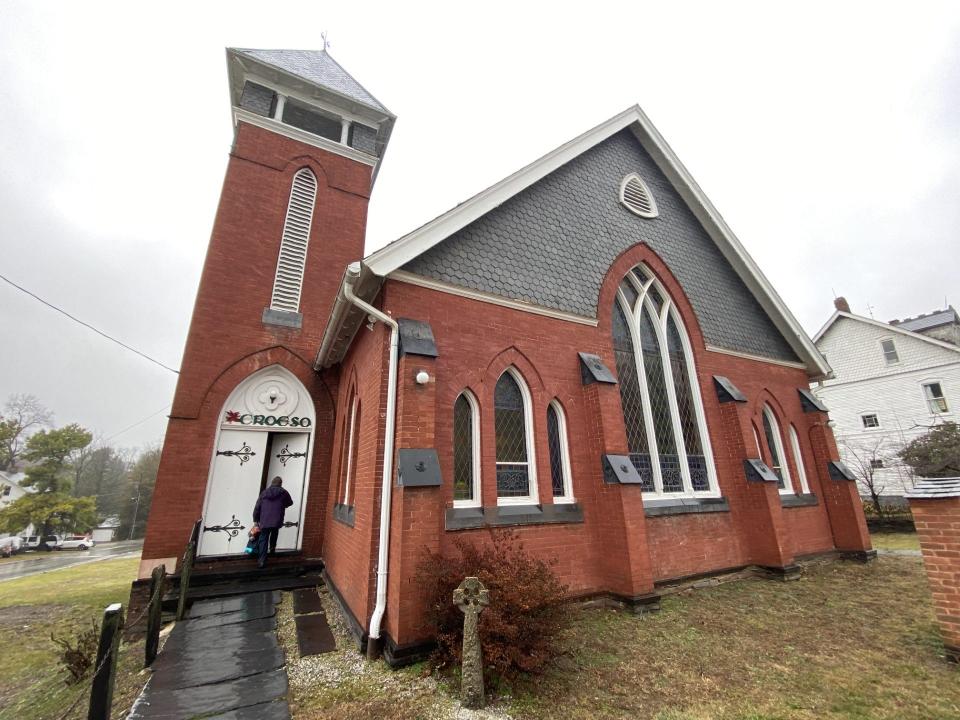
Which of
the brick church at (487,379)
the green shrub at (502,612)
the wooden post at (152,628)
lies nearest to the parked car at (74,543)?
the brick church at (487,379)

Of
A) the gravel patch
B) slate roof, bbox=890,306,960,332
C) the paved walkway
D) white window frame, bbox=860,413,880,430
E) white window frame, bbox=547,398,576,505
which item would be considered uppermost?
slate roof, bbox=890,306,960,332

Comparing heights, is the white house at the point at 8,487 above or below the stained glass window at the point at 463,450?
above

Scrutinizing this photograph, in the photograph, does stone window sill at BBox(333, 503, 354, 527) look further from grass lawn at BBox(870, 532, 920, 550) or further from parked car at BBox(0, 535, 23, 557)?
parked car at BBox(0, 535, 23, 557)

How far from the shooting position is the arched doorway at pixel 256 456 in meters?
8.41

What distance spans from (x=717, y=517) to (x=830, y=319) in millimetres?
22977

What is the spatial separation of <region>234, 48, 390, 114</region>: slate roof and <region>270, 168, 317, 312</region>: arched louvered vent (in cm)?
283

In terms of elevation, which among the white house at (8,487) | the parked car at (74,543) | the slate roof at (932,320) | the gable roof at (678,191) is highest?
the slate roof at (932,320)

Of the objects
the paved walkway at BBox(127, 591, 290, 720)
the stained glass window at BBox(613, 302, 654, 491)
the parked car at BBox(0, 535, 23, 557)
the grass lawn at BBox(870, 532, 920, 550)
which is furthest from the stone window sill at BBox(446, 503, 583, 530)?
the parked car at BBox(0, 535, 23, 557)

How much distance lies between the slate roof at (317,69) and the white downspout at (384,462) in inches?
360

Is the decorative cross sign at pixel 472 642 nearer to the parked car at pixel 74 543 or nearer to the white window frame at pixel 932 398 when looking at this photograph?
the white window frame at pixel 932 398

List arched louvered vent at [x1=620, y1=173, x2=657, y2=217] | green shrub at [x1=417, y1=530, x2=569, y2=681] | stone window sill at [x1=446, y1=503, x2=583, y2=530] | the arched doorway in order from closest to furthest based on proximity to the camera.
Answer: green shrub at [x1=417, y1=530, x2=569, y2=681], stone window sill at [x1=446, y1=503, x2=583, y2=530], the arched doorway, arched louvered vent at [x1=620, y1=173, x2=657, y2=217]

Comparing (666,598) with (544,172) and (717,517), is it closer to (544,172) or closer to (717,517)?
(717,517)

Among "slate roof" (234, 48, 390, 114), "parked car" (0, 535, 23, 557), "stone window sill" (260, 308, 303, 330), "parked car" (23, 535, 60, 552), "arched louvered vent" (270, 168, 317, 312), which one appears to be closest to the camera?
"stone window sill" (260, 308, 303, 330)

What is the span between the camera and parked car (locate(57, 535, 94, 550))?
3619 cm
